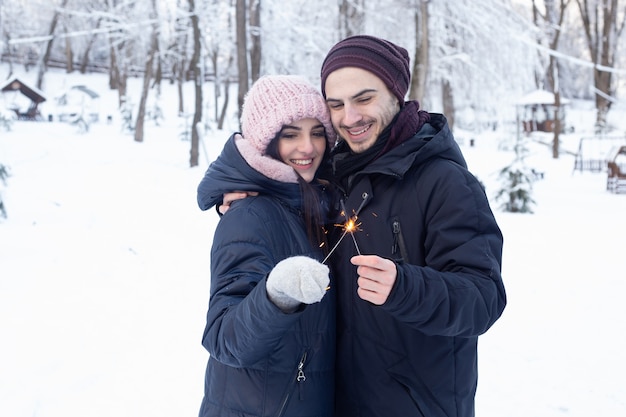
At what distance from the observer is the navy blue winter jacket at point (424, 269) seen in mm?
1677

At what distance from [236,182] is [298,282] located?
64 cm

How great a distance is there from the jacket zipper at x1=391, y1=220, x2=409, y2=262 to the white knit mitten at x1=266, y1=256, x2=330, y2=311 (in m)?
0.55

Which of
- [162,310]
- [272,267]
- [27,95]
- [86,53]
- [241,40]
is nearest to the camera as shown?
[272,267]

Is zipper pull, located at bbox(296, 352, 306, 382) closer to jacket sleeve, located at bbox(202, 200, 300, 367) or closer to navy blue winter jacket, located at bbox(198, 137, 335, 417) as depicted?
navy blue winter jacket, located at bbox(198, 137, 335, 417)

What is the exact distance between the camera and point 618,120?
1409 inches

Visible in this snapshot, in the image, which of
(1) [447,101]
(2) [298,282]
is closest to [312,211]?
(2) [298,282]

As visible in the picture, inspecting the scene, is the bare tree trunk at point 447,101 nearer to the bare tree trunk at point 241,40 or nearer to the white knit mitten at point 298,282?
the bare tree trunk at point 241,40

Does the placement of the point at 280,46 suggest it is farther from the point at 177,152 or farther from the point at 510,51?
the point at 510,51

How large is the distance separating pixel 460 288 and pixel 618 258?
719cm

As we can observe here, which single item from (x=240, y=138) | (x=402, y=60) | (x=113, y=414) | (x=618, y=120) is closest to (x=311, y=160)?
(x=240, y=138)

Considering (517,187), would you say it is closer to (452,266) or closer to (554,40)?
(452,266)

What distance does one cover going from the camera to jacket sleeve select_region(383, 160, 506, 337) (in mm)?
1521

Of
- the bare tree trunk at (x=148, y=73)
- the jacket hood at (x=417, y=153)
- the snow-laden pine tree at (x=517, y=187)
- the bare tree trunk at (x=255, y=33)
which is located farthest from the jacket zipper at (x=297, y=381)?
the bare tree trunk at (x=148, y=73)

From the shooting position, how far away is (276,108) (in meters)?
1.98
